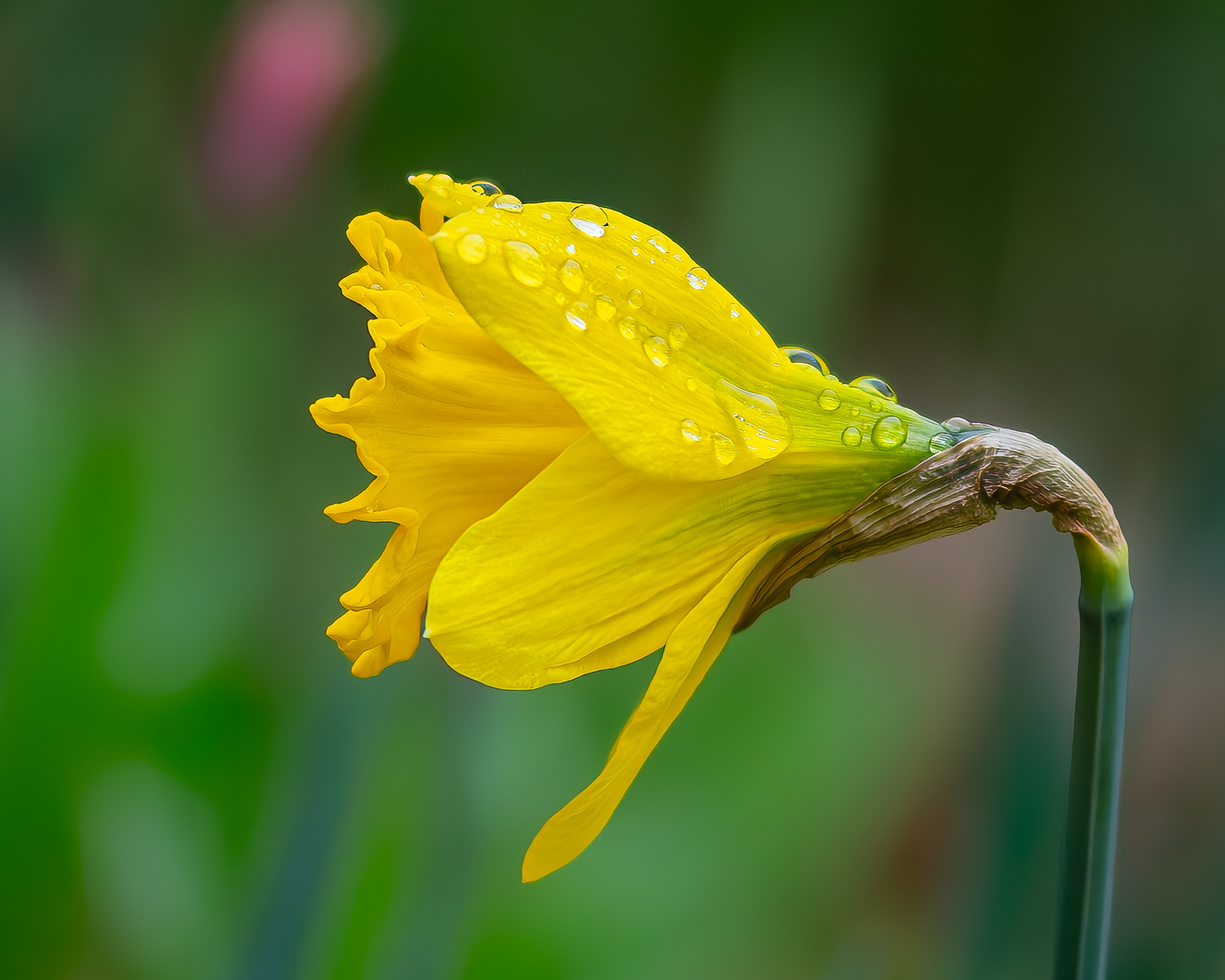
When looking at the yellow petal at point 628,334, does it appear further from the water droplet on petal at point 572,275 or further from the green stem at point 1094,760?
the green stem at point 1094,760

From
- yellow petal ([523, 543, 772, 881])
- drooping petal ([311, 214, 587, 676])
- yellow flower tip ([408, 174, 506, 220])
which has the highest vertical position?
yellow flower tip ([408, 174, 506, 220])

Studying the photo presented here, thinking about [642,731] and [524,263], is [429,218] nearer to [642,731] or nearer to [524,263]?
[524,263]

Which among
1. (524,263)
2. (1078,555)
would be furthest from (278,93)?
(1078,555)

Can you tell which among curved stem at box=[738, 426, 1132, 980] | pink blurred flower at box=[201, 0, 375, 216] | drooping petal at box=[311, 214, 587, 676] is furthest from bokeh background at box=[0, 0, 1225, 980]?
curved stem at box=[738, 426, 1132, 980]

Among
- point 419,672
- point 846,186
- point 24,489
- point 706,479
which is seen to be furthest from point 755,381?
point 24,489

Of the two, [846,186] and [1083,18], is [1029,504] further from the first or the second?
[1083,18]

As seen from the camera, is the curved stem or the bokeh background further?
the bokeh background

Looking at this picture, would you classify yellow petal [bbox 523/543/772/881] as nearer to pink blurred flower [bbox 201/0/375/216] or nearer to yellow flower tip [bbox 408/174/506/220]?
yellow flower tip [bbox 408/174/506/220]

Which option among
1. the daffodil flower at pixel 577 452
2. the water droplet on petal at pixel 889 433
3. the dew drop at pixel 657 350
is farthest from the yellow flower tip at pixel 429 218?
the water droplet on petal at pixel 889 433
